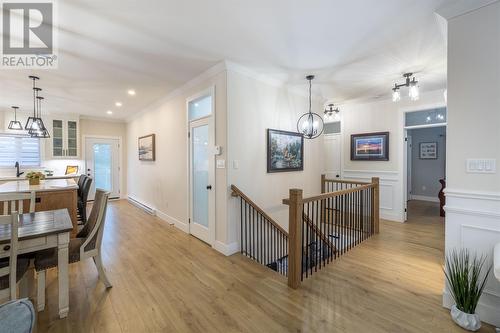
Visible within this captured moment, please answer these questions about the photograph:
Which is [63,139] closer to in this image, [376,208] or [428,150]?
[376,208]

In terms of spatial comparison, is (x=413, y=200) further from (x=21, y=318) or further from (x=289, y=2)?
(x=21, y=318)

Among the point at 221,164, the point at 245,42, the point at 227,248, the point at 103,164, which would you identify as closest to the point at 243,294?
the point at 227,248

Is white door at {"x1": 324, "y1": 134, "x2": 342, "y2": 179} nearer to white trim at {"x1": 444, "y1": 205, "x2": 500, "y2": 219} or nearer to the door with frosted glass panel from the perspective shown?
the door with frosted glass panel

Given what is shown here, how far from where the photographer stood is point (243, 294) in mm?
2236

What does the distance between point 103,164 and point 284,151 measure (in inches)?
236

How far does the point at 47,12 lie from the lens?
2.06 metres

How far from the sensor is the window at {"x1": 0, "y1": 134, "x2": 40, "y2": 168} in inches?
223

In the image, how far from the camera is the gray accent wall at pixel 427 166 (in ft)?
22.5

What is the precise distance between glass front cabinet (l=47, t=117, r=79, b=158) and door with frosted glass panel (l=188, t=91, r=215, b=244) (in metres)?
A: 4.68

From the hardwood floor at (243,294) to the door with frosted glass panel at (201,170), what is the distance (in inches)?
16.7

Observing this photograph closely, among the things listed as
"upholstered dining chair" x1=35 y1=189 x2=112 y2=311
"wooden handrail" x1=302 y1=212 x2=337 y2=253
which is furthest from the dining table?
"wooden handrail" x1=302 y1=212 x2=337 y2=253

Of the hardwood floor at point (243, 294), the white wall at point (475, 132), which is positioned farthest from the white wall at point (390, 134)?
the white wall at point (475, 132)

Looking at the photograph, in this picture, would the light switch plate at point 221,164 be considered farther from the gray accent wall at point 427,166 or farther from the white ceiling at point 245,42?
the gray accent wall at point 427,166

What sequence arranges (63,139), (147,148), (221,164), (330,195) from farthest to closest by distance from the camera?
1. (63,139)
2. (147,148)
3. (221,164)
4. (330,195)
